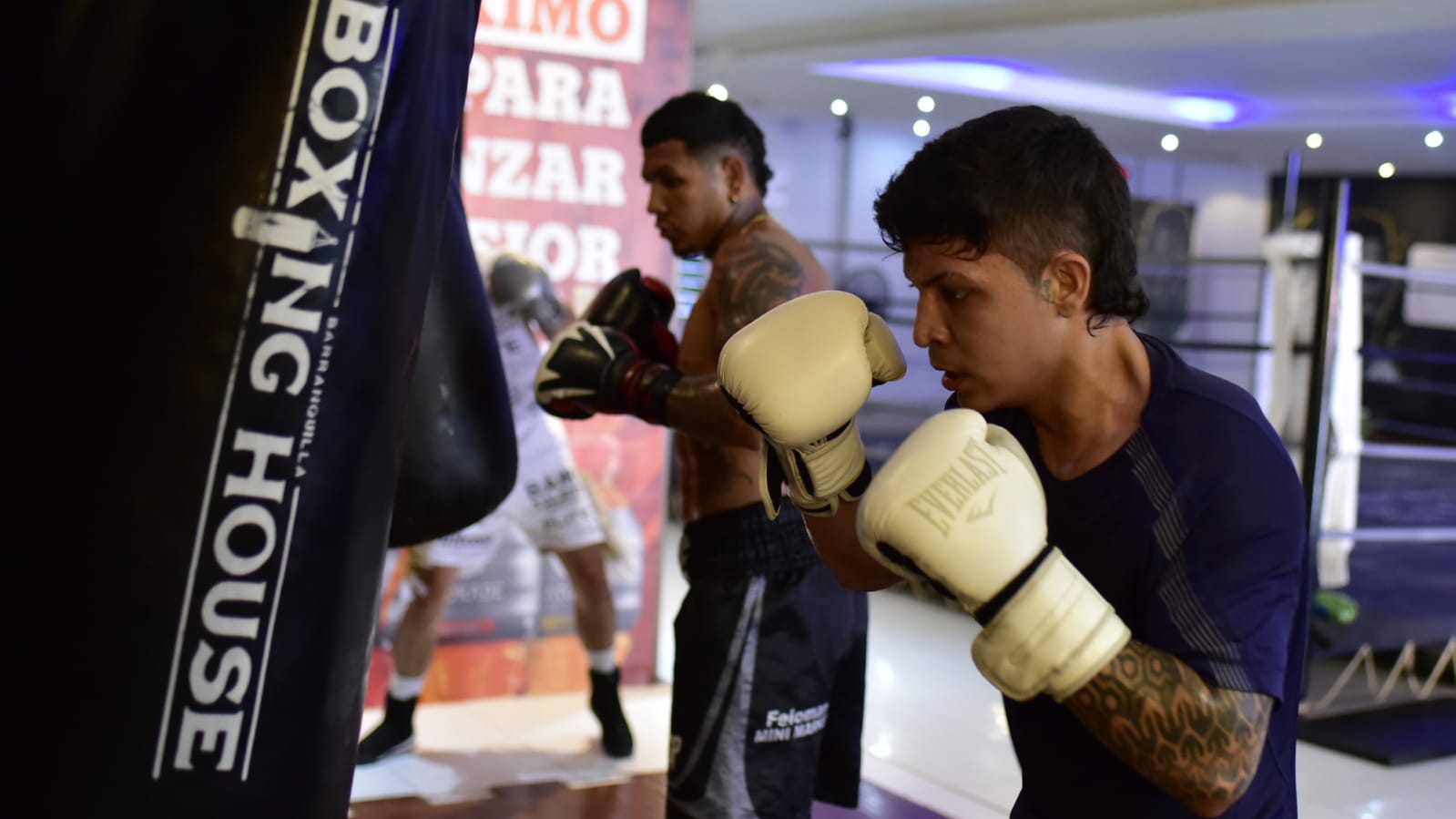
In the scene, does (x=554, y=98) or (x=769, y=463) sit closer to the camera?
(x=769, y=463)

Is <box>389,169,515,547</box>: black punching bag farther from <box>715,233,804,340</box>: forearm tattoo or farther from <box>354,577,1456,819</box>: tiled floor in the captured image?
<box>354,577,1456,819</box>: tiled floor

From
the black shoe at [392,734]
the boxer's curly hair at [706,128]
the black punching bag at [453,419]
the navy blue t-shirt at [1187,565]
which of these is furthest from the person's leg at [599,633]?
the navy blue t-shirt at [1187,565]

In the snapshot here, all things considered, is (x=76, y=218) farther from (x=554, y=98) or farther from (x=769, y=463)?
(x=554, y=98)

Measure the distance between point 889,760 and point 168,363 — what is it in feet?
9.62

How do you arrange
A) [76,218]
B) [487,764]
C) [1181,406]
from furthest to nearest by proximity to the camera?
[487,764] < [1181,406] < [76,218]

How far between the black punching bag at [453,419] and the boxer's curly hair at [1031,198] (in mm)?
499

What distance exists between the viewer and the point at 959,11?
633 cm

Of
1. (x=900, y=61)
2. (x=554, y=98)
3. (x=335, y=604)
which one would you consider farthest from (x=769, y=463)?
(x=900, y=61)

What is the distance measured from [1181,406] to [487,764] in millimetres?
2576

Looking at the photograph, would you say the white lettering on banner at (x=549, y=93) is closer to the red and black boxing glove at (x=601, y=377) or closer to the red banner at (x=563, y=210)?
the red banner at (x=563, y=210)

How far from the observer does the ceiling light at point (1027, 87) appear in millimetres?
8031

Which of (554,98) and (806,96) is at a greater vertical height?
(806,96)

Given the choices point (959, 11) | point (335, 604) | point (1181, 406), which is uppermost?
point (959, 11)

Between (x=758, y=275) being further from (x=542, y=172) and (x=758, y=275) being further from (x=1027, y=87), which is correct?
(x=1027, y=87)
